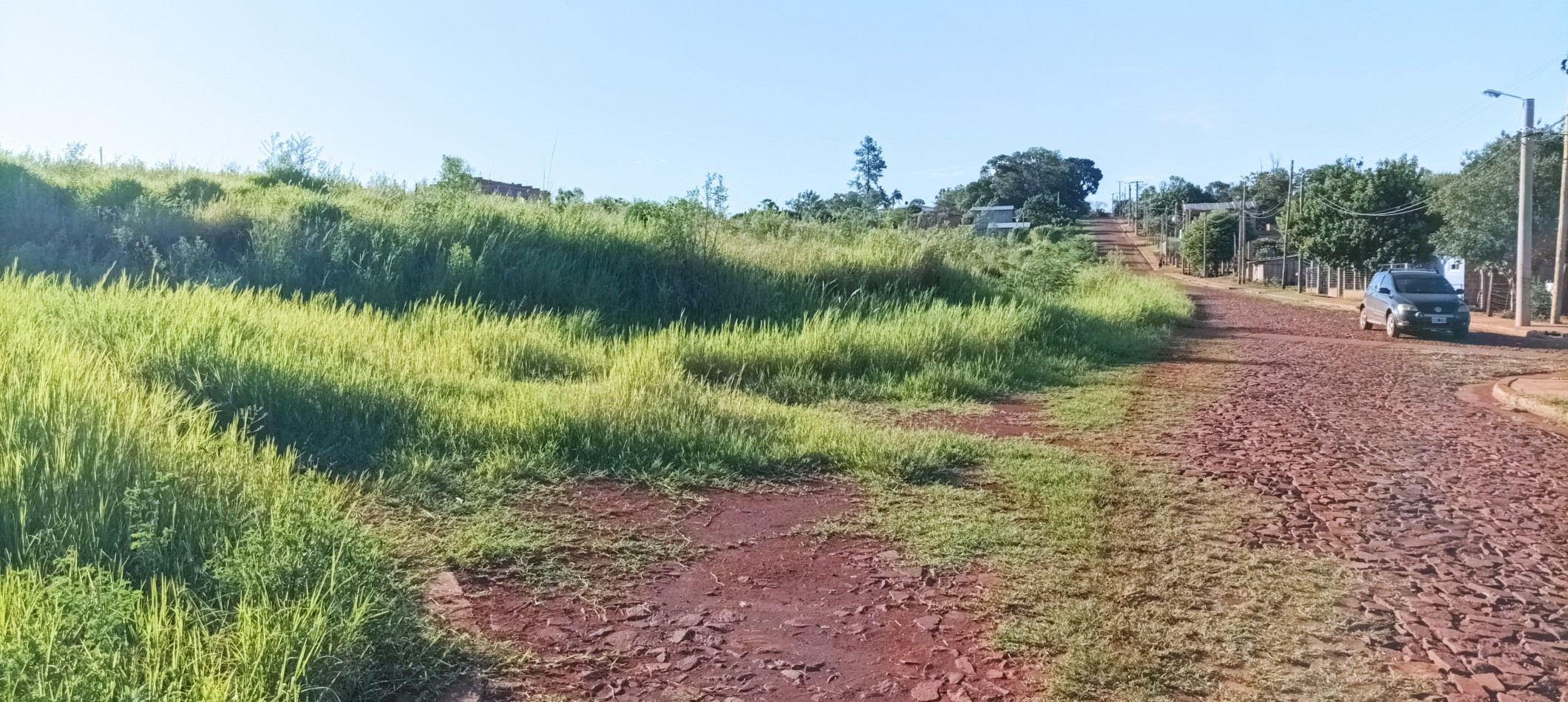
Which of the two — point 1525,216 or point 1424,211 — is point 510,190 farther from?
point 1424,211

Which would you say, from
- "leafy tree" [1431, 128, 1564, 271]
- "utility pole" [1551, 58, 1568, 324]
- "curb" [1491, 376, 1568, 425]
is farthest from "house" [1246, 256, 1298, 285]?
"curb" [1491, 376, 1568, 425]

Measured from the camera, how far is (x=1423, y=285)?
22.4 metres

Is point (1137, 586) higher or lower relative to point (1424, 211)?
lower

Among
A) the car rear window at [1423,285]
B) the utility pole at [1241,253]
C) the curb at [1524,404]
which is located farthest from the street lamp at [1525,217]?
the utility pole at [1241,253]

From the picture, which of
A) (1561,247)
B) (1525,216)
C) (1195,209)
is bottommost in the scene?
(1561,247)

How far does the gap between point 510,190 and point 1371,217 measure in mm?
31184

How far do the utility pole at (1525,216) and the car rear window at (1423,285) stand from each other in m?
4.21

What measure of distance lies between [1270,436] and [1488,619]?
4576 mm

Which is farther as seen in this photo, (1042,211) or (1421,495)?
(1042,211)

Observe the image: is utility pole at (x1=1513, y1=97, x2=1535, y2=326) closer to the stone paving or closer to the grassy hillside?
the grassy hillside

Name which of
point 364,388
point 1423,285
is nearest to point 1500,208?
point 1423,285

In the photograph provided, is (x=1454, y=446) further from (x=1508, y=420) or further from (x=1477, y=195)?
(x=1477, y=195)

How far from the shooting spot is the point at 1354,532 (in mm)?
5727

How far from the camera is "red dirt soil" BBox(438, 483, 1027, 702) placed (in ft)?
12.0
